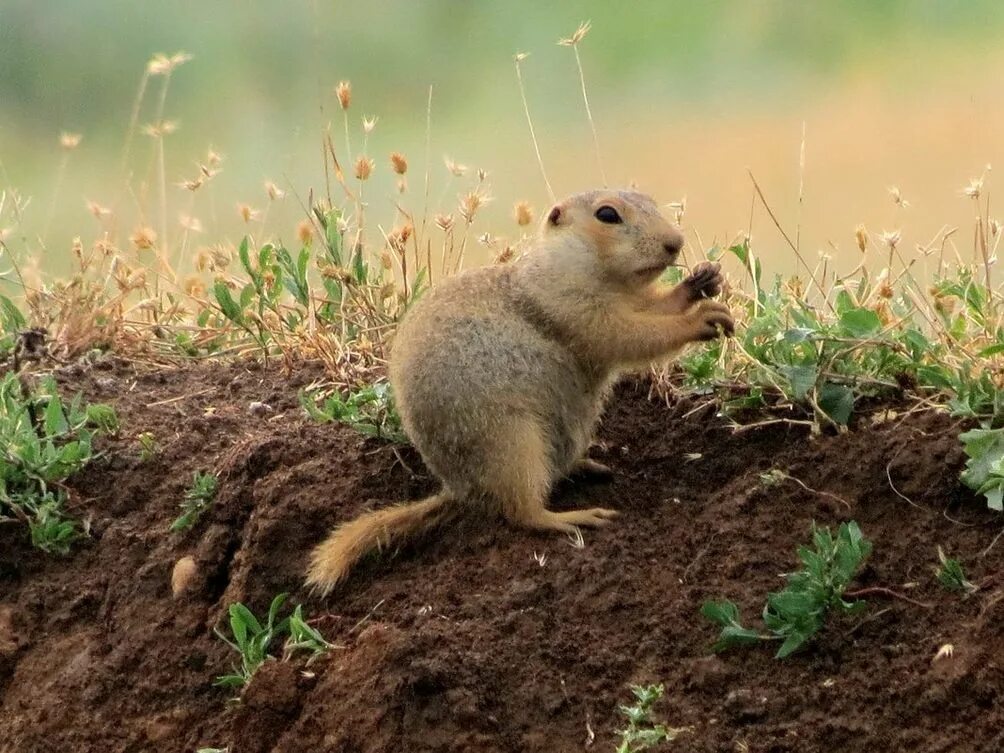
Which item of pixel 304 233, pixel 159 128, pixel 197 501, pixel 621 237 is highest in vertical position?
pixel 159 128

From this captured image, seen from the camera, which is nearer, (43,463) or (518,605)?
(518,605)

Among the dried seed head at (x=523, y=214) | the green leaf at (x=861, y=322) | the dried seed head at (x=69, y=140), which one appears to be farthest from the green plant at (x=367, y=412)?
the dried seed head at (x=69, y=140)

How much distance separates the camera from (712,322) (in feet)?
11.7

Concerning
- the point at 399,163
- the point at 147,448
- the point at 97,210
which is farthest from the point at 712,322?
the point at 97,210

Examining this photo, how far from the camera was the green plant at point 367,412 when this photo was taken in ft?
12.3

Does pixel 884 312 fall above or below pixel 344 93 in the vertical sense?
below

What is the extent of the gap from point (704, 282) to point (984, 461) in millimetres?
1026

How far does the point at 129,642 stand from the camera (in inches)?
133

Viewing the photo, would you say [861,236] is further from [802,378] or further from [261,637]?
[261,637]

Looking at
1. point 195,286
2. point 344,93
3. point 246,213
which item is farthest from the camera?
point 195,286

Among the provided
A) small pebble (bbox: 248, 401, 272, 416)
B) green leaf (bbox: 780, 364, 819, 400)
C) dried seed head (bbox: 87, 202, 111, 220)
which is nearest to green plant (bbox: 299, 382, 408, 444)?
small pebble (bbox: 248, 401, 272, 416)

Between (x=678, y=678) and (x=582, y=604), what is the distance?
332mm

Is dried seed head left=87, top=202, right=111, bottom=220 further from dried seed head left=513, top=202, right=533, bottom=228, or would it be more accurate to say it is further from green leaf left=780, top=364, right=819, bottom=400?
green leaf left=780, top=364, right=819, bottom=400

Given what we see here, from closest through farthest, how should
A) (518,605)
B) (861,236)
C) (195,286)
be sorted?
(518,605) < (861,236) < (195,286)
